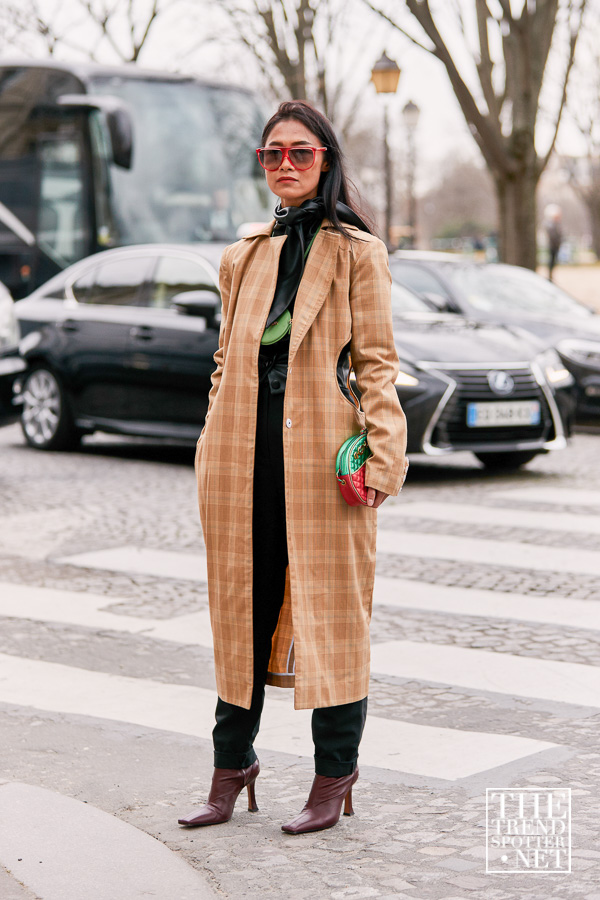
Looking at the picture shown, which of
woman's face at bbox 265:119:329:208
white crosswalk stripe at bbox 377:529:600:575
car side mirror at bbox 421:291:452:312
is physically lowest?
white crosswalk stripe at bbox 377:529:600:575

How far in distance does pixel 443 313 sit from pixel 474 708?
7120 mm

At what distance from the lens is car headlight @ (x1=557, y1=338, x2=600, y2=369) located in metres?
12.6

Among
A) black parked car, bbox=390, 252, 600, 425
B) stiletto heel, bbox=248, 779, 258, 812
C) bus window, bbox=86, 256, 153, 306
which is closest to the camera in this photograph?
stiletto heel, bbox=248, 779, 258, 812

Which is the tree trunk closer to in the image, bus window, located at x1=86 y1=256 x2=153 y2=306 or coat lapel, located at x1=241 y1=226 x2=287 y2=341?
bus window, located at x1=86 y1=256 x2=153 y2=306

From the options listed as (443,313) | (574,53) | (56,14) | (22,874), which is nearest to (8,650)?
(22,874)

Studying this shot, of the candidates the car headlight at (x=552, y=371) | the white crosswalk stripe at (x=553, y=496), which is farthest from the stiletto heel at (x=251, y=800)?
the car headlight at (x=552, y=371)

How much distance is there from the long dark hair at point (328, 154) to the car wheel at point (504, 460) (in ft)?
22.4

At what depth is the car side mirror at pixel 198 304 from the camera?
32.7ft

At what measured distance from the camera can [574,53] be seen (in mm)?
18734

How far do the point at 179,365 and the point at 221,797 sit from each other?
6982 mm

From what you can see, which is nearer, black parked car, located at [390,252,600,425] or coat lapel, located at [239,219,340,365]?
coat lapel, located at [239,219,340,365]

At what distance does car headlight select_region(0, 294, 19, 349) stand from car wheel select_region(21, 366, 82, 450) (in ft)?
4.57

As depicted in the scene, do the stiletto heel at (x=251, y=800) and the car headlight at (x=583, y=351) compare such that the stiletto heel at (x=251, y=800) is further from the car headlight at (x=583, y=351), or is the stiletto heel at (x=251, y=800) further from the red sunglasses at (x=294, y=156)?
the car headlight at (x=583, y=351)

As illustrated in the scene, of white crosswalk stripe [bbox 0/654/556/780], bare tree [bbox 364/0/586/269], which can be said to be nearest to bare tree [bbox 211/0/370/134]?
bare tree [bbox 364/0/586/269]
